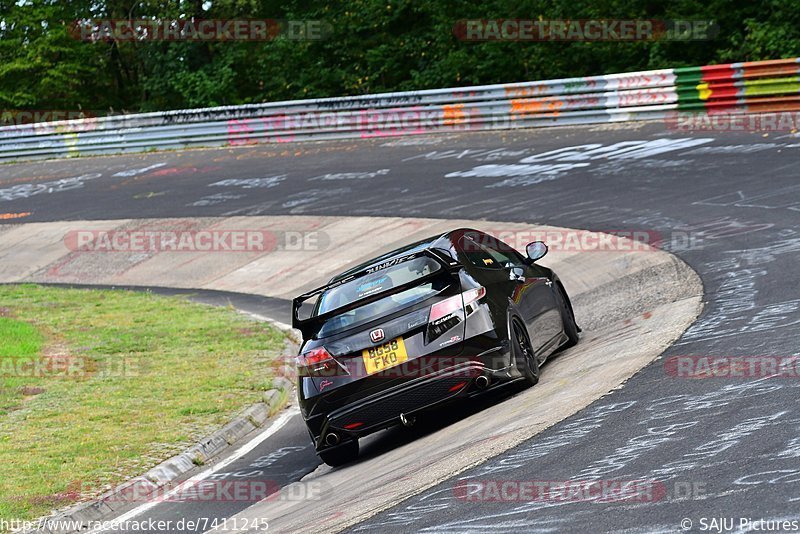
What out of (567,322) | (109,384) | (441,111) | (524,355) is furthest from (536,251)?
(441,111)

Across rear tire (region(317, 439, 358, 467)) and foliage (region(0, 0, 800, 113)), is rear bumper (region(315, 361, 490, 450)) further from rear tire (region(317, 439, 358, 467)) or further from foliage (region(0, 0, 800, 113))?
foliage (region(0, 0, 800, 113))

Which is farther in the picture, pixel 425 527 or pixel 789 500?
pixel 425 527

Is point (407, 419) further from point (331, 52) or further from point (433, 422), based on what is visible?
point (331, 52)

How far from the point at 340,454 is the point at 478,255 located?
2178mm

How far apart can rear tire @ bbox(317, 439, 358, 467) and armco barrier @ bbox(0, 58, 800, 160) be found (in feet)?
52.4

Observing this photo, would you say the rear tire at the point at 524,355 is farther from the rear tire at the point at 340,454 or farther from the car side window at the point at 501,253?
the rear tire at the point at 340,454

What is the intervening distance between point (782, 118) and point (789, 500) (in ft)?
56.3

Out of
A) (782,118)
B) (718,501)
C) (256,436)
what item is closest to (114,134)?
(782,118)

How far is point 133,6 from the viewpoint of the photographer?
1564 inches

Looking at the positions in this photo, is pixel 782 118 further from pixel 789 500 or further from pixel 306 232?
pixel 789 500

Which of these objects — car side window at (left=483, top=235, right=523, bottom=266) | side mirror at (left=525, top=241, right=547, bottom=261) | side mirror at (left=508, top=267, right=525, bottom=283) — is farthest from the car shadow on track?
side mirror at (left=525, top=241, right=547, bottom=261)

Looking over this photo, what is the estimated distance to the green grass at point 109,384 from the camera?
922 cm

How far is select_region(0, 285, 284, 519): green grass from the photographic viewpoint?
922cm

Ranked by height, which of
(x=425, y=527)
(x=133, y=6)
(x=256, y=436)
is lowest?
(x=256, y=436)
